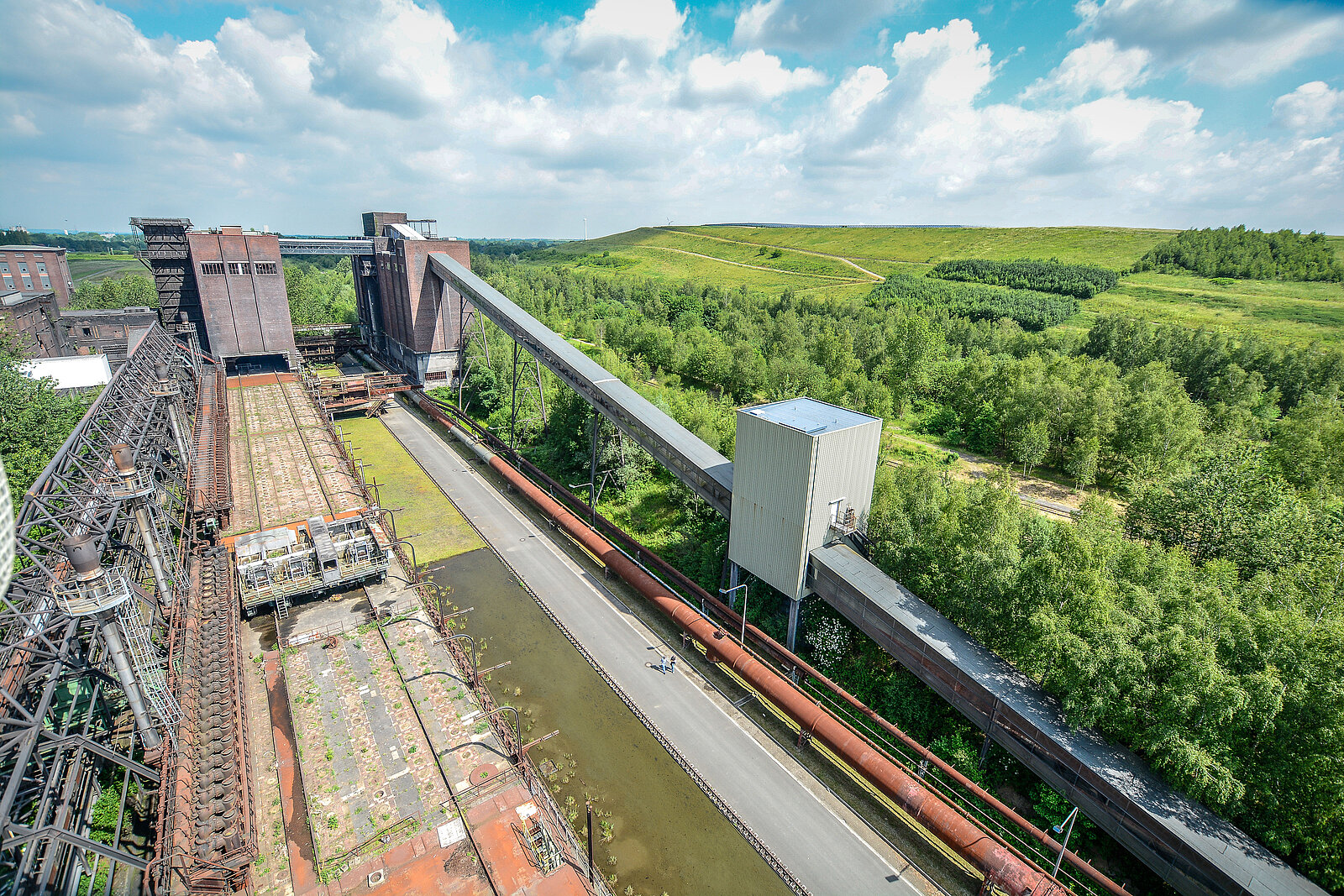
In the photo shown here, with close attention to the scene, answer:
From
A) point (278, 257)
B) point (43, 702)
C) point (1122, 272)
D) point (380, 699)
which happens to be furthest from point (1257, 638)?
point (1122, 272)

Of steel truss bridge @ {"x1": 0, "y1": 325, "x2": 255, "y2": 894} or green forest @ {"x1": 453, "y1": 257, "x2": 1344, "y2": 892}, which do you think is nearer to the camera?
steel truss bridge @ {"x1": 0, "y1": 325, "x2": 255, "y2": 894}

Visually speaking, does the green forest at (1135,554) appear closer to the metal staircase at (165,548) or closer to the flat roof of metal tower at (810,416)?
the flat roof of metal tower at (810,416)

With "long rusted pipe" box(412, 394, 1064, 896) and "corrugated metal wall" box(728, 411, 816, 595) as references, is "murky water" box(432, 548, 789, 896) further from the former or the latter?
"corrugated metal wall" box(728, 411, 816, 595)

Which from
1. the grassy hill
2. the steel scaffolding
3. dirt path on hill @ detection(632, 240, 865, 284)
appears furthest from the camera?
dirt path on hill @ detection(632, 240, 865, 284)

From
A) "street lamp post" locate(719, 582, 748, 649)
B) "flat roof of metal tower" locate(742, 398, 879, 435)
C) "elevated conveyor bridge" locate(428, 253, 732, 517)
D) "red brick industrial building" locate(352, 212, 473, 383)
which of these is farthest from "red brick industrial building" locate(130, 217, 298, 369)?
"street lamp post" locate(719, 582, 748, 649)

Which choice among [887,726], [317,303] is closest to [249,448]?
[887,726]

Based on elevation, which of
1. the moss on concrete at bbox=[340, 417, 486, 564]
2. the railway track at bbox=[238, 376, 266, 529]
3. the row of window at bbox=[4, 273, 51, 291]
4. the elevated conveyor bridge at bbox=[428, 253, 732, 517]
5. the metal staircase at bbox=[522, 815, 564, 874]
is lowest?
the metal staircase at bbox=[522, 815, 564, 874]

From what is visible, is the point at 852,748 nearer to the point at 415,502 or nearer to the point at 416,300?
the point at 415,502

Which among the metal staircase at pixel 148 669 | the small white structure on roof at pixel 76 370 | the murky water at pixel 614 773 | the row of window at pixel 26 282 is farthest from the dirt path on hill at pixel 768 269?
the metal staircase at pixel 148 669
